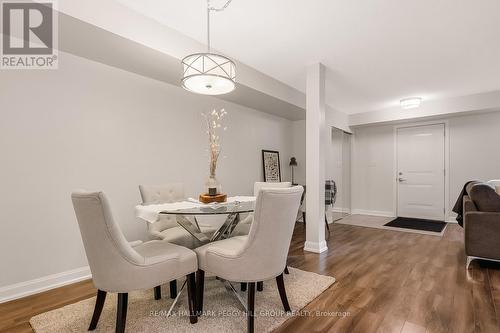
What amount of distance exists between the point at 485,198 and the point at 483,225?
308 mm

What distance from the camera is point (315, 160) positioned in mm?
3463

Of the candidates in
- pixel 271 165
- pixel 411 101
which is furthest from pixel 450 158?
pixel 271 165

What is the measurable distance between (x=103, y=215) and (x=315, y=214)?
263cm

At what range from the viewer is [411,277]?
8.68 ft

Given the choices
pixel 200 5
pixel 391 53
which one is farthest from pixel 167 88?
pixel 391 53

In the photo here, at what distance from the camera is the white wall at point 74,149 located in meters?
2.30

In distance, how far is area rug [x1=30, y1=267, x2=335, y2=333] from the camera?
1770 mm

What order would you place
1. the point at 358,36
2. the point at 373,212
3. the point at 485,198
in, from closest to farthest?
1. the point at 358,36
2. the point at 485,198
3. the point at 373,212

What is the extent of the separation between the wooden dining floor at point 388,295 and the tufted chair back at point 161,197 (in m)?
0.76

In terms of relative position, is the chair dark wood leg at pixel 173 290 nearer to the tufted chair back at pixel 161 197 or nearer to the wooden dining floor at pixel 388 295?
the tufted chair back at pixel 161 197

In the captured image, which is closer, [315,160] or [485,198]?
[485,198]

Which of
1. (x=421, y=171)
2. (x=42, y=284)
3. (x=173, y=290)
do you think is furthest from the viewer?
(x=421, y=171)

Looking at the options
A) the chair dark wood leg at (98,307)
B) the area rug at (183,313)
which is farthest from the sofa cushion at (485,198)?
the chair dark wood leg at (98,307)

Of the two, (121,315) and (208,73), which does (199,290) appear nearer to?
(121,315)
